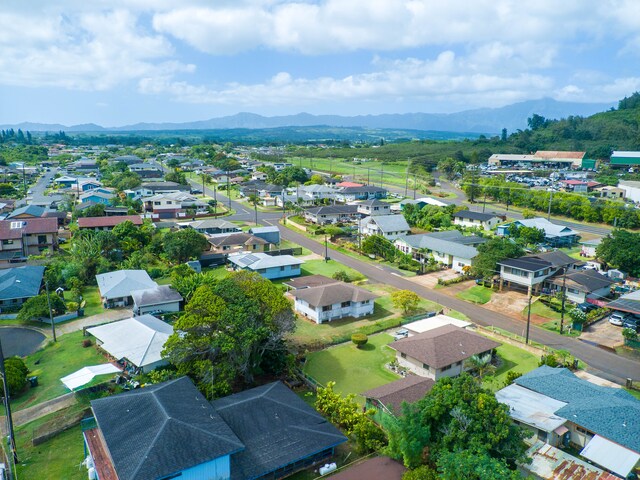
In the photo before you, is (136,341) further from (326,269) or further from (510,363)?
(326,269)

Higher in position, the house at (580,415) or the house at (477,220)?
the house at (477,220)

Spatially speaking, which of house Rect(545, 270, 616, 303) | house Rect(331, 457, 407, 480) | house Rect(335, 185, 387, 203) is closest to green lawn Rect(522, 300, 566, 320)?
house Rect(545, 270, 616, 303)

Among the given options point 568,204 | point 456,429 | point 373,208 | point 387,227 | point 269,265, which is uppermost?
point 568,204

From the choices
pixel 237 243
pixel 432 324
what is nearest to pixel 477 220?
pixel 237 243

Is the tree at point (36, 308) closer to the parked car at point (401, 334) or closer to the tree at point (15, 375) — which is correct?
the tree at point (15, 375)

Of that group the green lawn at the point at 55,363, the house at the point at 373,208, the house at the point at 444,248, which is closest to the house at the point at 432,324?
the house at the point at 444,248

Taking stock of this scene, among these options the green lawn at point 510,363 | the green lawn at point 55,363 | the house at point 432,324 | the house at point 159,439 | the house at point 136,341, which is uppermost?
the house at point 159,439
